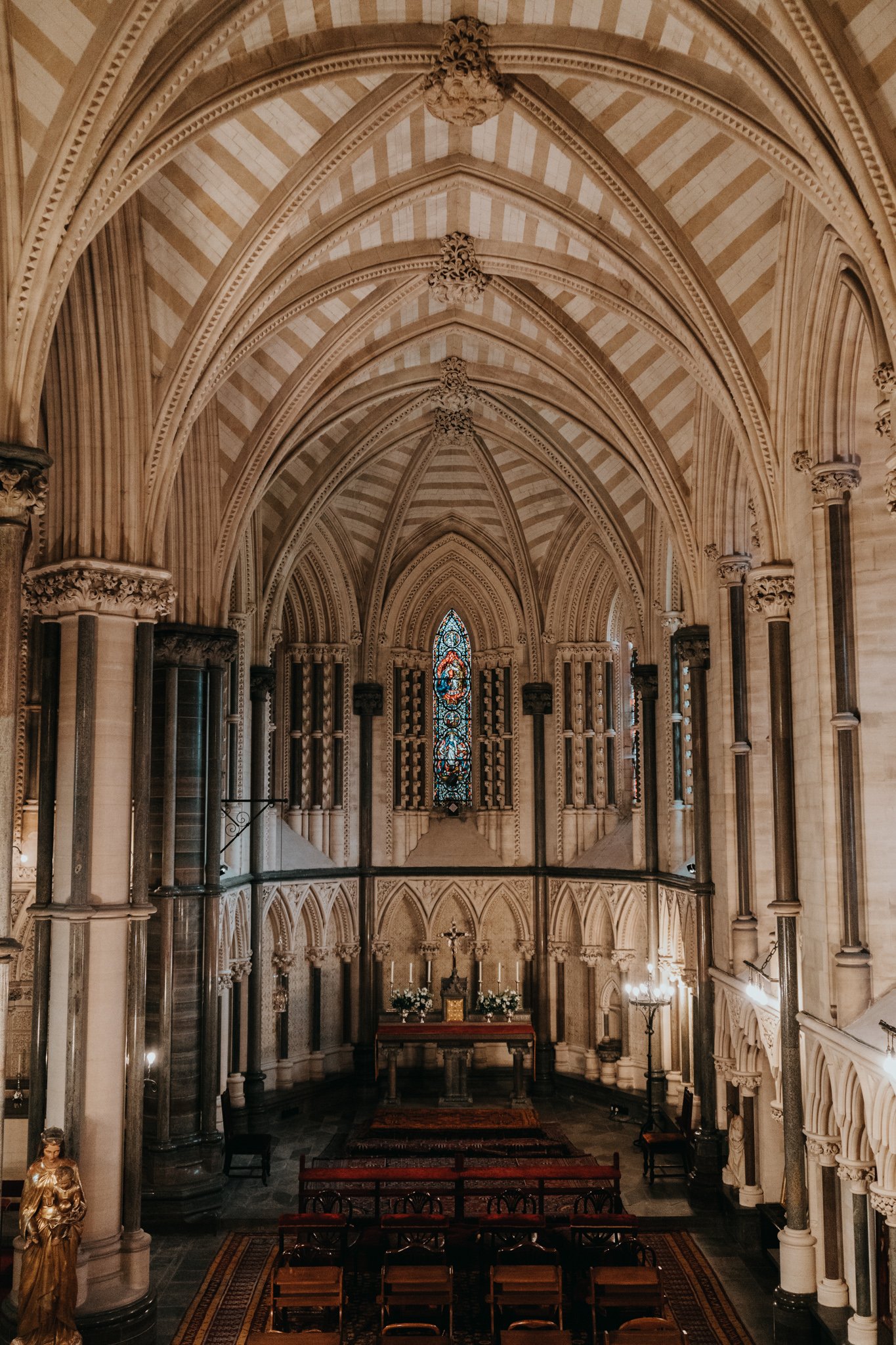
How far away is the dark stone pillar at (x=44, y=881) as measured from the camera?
12.5m

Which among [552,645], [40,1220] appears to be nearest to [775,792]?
[40,1220]

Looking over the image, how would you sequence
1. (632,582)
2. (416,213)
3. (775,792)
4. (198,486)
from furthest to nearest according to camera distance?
1. (632,582)
2. (198,486)
3. (416,213)
4. (775,792)

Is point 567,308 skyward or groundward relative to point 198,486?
skyward

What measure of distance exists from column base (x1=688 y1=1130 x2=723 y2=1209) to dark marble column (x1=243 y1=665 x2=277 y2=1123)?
8.44 metres

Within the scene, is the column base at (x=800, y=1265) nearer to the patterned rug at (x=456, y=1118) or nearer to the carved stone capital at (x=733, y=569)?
the patterned rug at (x=456, y=1118)

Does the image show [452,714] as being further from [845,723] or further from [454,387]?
[845,723]

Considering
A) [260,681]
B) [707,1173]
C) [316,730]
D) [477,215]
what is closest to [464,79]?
[477,215]

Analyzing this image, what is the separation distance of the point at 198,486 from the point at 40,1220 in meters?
10.9

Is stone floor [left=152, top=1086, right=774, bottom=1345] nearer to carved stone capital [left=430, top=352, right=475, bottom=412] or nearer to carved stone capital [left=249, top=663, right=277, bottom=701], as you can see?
carved stone capital [left=249, top=663, right=277, bottom=701]

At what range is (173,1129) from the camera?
16781 mm

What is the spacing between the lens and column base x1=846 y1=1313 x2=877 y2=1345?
11320 millimetres

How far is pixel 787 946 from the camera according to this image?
13406 mm

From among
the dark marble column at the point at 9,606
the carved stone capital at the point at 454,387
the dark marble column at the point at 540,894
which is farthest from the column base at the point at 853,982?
the dark marble column at the point at 540,894

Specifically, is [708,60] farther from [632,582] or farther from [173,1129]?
[173,1129]
